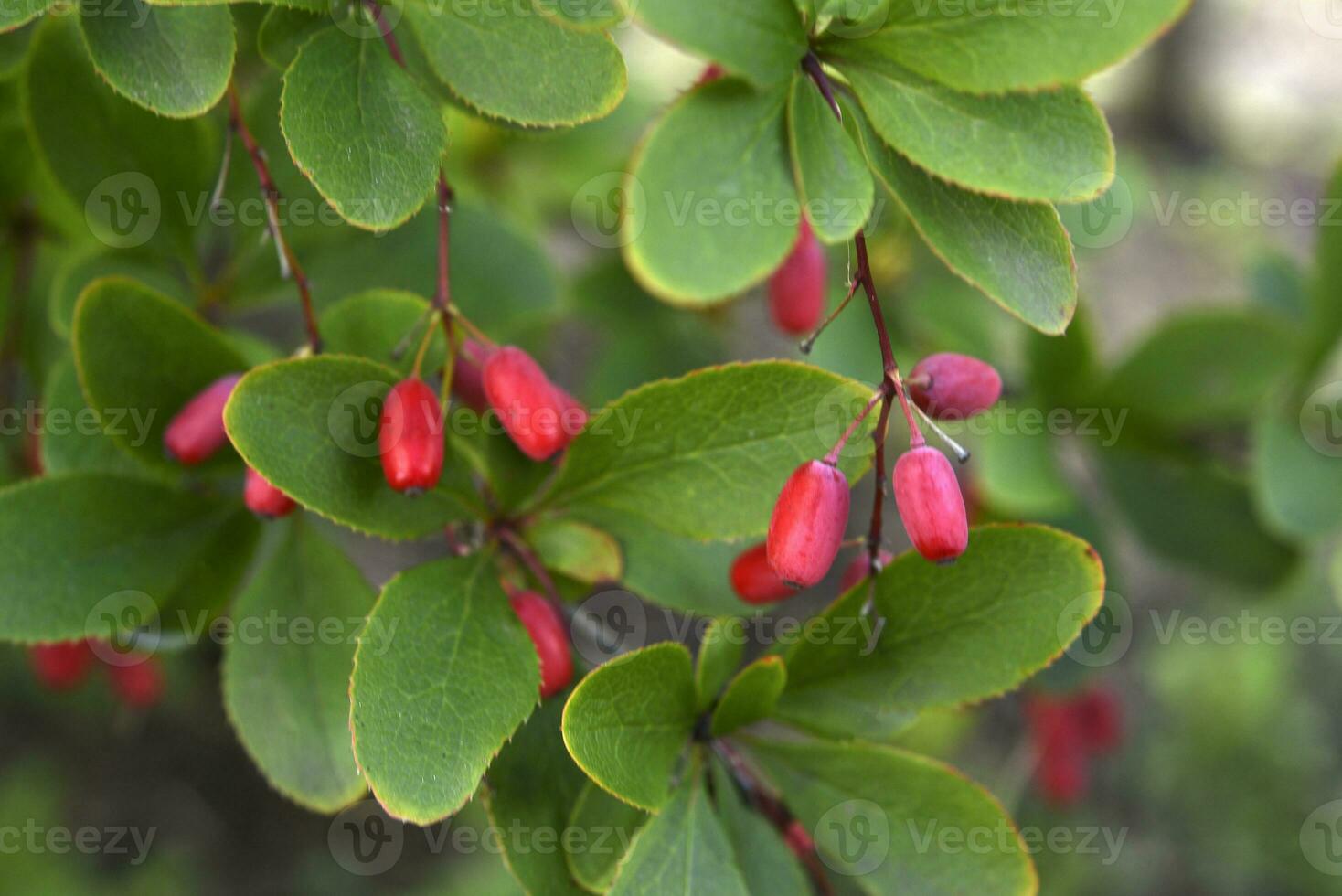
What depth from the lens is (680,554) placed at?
98 centimetres

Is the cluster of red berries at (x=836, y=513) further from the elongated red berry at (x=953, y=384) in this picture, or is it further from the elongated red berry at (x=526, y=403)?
the elongated red berry at (x=526, y=403)

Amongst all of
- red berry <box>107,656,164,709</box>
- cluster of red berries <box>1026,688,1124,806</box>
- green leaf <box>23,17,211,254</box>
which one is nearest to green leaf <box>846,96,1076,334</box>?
green leaf <box>23,17,211,254</box>

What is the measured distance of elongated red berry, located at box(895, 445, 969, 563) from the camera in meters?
0.77

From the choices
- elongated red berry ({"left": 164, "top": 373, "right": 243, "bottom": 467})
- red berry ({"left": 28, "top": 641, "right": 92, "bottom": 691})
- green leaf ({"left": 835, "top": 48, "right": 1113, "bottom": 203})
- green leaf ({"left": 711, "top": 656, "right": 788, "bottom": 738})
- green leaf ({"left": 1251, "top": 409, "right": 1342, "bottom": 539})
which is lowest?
red berry ({"left": 28, "top": 641, "right": 92, "bottom": 691})

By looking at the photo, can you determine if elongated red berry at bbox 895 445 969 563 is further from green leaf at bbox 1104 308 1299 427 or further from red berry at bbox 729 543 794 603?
green leaf at bbox 1104 308 1299 427

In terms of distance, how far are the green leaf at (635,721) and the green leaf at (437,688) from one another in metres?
0.07

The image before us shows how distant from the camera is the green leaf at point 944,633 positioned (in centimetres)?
84

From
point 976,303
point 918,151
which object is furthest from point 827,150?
point 976,303

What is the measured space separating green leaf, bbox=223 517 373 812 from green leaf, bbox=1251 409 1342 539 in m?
1.11

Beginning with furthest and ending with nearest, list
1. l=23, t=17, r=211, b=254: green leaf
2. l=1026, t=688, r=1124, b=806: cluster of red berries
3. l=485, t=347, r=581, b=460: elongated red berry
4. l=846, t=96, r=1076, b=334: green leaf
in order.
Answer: l=1026, t=688, r=1124, b=806: cluster of red berries, l=23, t=17, r=211, b=254: green leaf, l=485, t=347, r=581, b=460: elongated red berry, l=846, t=96, r=1076, b=334: green leaf

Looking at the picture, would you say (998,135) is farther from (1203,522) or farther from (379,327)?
(1203,522)

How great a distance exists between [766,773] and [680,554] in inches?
8.0

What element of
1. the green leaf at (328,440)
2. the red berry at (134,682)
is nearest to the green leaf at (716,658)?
the green leaf at (328,440)

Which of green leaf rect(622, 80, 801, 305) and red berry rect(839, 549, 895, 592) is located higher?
green leaf rect(622, 80, 801, 305)
